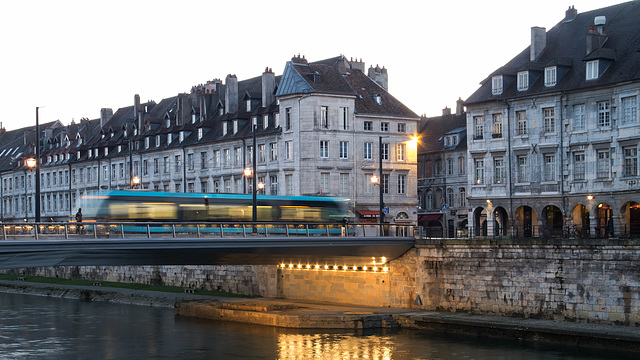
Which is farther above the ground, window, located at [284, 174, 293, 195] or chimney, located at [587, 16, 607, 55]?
chimney, located at [587, 16, 607, 55]

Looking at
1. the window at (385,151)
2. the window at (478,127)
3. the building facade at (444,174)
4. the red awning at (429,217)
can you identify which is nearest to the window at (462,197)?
the building facade at (444,174)

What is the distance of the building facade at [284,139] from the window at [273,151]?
0.28ft

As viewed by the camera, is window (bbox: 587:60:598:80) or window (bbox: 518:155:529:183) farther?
window (bbox: 518:155:529:183)

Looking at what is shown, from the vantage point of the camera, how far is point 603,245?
144 feet

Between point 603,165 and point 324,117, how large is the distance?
2563cm

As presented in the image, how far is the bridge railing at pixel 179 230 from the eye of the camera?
36438 millimetres

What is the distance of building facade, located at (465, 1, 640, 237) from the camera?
2138 inches

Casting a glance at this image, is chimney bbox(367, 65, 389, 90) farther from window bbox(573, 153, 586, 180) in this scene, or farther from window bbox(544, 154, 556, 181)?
window bbox(573, 153, 586, 180)

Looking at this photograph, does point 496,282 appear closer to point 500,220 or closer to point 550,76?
point 500,220

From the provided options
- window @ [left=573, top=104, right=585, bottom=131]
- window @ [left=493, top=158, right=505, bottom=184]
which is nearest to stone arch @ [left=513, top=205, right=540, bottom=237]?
window @ [left=493, top=158, right=505, bottom=184]

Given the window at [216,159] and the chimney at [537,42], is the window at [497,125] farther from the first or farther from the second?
the window at [216,159]

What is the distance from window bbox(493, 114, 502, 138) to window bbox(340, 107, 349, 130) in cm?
1658

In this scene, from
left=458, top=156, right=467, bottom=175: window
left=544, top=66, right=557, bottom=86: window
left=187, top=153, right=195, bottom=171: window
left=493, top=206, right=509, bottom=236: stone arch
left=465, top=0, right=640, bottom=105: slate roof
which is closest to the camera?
left=465, top=0, right=640, bottom=105: slate roof

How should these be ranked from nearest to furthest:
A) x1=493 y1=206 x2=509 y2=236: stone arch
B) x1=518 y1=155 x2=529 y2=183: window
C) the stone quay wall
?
the stone quay wall
x1=518 y1=155 x2=529 y2=183: window
x1=493 y1=206 x2=509 y2=236: stone arch
